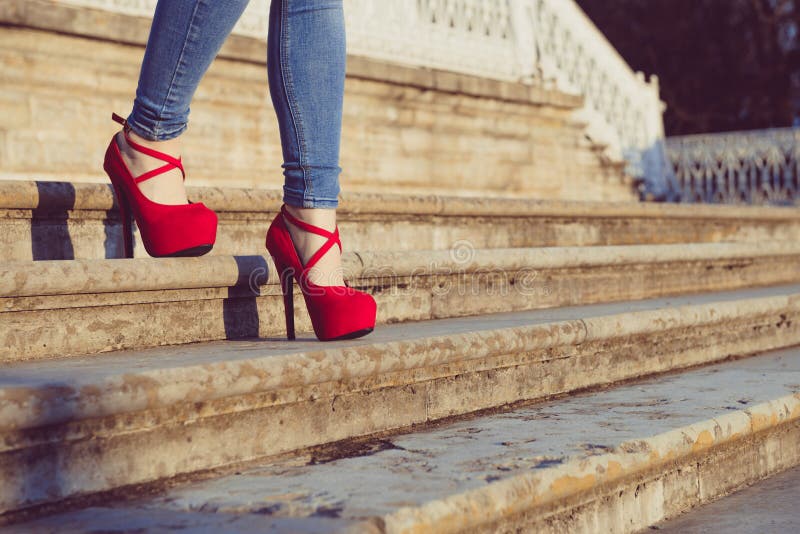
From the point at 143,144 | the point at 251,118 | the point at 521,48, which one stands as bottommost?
the point at 143,144

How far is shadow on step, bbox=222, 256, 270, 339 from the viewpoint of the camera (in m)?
2.61

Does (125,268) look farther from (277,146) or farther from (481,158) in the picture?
(481,158)

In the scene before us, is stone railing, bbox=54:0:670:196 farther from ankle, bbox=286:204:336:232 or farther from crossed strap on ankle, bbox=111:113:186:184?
ankle, bbox=286:204:336:232

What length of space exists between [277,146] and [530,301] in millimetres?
2151

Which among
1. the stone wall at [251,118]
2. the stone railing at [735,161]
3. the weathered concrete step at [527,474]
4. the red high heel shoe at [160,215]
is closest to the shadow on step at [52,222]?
the red high heel shoe at [160,215]

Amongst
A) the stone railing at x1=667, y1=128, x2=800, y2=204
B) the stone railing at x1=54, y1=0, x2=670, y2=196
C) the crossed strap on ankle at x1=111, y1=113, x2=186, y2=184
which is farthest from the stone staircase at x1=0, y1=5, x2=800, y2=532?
the stone railing at x1=667, y1=128, x2=800, y2=204

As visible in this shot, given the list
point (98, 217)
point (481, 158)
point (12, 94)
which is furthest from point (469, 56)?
point (98, 217)

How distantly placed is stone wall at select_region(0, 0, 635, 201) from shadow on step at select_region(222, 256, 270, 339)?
2.05 m

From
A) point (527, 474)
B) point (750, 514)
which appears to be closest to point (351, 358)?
point (527, 474)

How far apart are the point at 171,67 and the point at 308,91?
316 millimetres

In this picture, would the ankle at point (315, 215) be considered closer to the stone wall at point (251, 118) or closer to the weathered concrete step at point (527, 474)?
the weathered concrete step at point (527, 474)

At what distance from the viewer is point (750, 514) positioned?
2.21m

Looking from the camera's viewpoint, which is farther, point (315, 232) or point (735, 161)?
point (735, 161)

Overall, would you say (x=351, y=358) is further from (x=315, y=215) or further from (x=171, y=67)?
(x=171, y=67)
